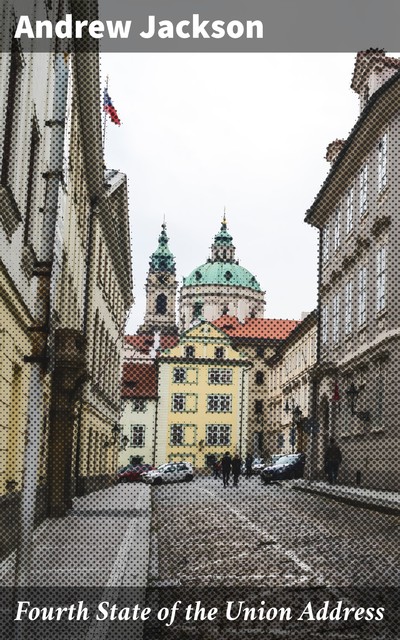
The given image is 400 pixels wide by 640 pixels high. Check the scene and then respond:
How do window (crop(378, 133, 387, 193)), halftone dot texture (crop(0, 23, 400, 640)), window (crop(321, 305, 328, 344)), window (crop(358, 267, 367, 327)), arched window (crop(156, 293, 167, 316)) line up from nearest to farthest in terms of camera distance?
halftone dot texture (crop(0, 23, 400, 640)) → window (crop(378, 133, 387, 193)) → window (crop(358, 267, 367, 327)) → window (crop(321, 305, 328, 344)) → arched window (crop(156, 293, 167, 316))

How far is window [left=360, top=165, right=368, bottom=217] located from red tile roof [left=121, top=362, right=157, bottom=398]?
2028 inches

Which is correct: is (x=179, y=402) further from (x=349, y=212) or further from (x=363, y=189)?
(x=363, y=189)

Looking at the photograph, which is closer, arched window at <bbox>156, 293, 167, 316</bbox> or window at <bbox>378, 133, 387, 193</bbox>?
window at <bbox>378, 133, 387, 193</bbox>

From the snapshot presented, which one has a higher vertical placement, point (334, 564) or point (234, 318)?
point (234, 318)

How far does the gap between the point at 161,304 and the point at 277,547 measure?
130630 millimetres

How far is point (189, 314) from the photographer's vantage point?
13562 centimetres

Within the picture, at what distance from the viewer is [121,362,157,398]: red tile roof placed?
85.8 meters

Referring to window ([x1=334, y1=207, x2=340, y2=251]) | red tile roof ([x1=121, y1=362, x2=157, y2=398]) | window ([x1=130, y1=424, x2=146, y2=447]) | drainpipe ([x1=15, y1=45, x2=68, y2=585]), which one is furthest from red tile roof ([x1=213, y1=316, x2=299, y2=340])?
drainpipe ([x1=15, y1=45, x2=68, y2=585])

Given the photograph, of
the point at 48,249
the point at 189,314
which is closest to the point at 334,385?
the point at 48,249

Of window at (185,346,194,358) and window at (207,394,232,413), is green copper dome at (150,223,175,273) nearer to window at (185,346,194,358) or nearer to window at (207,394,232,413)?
window at (185,346,194,358)

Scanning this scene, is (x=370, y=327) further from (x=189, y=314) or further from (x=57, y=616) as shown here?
(x=189, y=314)

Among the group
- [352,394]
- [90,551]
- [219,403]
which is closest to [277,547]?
[90,551]

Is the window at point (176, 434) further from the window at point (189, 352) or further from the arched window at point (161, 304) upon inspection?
the arched window at point (161, 304)

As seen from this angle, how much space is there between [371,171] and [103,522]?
750 inches
